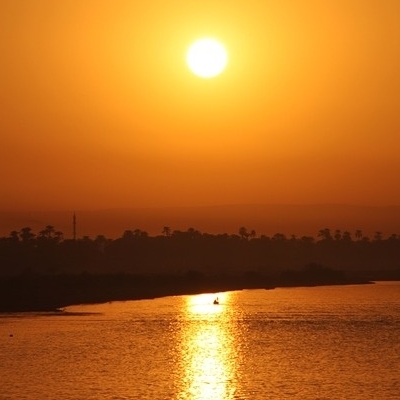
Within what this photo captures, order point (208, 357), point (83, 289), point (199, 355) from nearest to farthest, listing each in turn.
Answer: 1. point (208, 357)
2. point (199, 355)
3. point (83, 289)

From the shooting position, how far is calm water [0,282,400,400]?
5150 cm

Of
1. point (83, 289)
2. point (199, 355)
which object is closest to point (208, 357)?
point (199, 355)

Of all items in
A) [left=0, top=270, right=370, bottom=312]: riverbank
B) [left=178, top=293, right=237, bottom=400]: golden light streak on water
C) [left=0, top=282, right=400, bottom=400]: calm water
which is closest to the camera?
[left=0, top=282, right=400, bottom=400]: calm water

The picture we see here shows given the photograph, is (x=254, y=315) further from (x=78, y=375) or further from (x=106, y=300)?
(x=78, y=375)

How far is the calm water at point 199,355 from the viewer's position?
51.5 m

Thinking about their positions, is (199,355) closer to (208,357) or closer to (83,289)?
(208,357)

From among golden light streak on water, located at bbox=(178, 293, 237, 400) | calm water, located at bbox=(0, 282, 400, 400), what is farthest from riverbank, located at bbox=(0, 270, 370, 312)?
golden light streak on water, located at bbox=(178, 293, 237, 400)

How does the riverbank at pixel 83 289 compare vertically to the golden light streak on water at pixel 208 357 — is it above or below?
above

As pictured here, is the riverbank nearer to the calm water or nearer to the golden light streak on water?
the calm water

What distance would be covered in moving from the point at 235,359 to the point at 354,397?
18.6 meters

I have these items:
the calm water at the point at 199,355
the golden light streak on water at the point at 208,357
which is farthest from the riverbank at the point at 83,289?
the golden light streak on water at the point at 208,357

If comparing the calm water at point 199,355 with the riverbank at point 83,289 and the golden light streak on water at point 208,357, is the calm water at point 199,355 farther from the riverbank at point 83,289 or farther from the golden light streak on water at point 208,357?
the riverbank at point 83,289

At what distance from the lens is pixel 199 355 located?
2726 inches

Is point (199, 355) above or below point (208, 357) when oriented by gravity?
above
